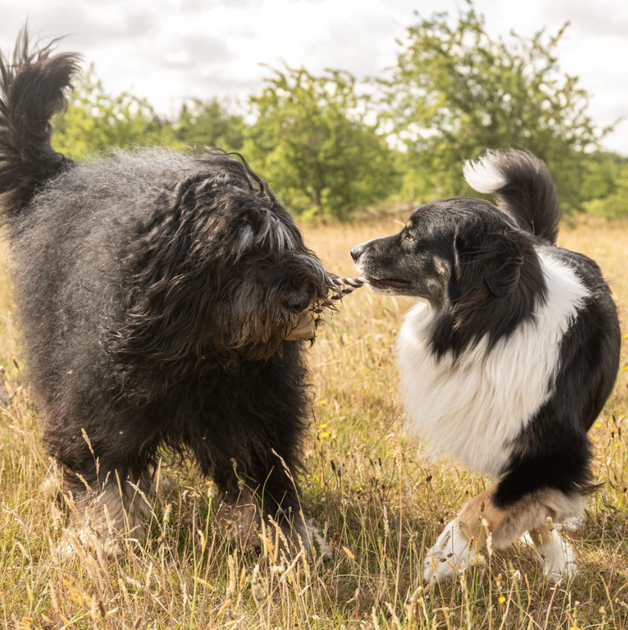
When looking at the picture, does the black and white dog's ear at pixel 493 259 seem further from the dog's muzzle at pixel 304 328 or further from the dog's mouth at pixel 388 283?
the dog's muzzle at pixel 304 328

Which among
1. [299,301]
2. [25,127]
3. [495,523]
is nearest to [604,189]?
[25,127]

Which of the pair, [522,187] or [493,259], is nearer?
[493,259]

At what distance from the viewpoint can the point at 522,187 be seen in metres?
3.75

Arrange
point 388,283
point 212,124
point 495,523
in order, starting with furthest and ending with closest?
point 212,124 < point 388,283 < point 495,523

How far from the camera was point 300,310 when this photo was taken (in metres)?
2.49

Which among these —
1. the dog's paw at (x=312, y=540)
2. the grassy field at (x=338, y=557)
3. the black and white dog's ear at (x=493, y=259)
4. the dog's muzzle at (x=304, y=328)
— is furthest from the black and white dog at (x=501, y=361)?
the dog's muzzle at (x=304, y=328)

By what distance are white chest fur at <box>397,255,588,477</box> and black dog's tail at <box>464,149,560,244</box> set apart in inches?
27.4

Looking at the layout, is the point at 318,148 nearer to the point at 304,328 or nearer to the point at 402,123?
the point at 402,123

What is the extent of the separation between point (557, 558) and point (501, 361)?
98 cm

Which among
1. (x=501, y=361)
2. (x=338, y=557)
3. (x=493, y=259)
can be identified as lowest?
(x=338, y=557)

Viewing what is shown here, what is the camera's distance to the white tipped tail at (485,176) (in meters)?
3.64

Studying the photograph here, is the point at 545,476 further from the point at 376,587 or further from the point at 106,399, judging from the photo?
the point at 106,399

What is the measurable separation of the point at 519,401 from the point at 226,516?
153 centimetres

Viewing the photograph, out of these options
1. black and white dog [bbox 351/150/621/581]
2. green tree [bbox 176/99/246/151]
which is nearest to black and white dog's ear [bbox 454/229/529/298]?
black and white dog [bbox 351/150/621/581]
